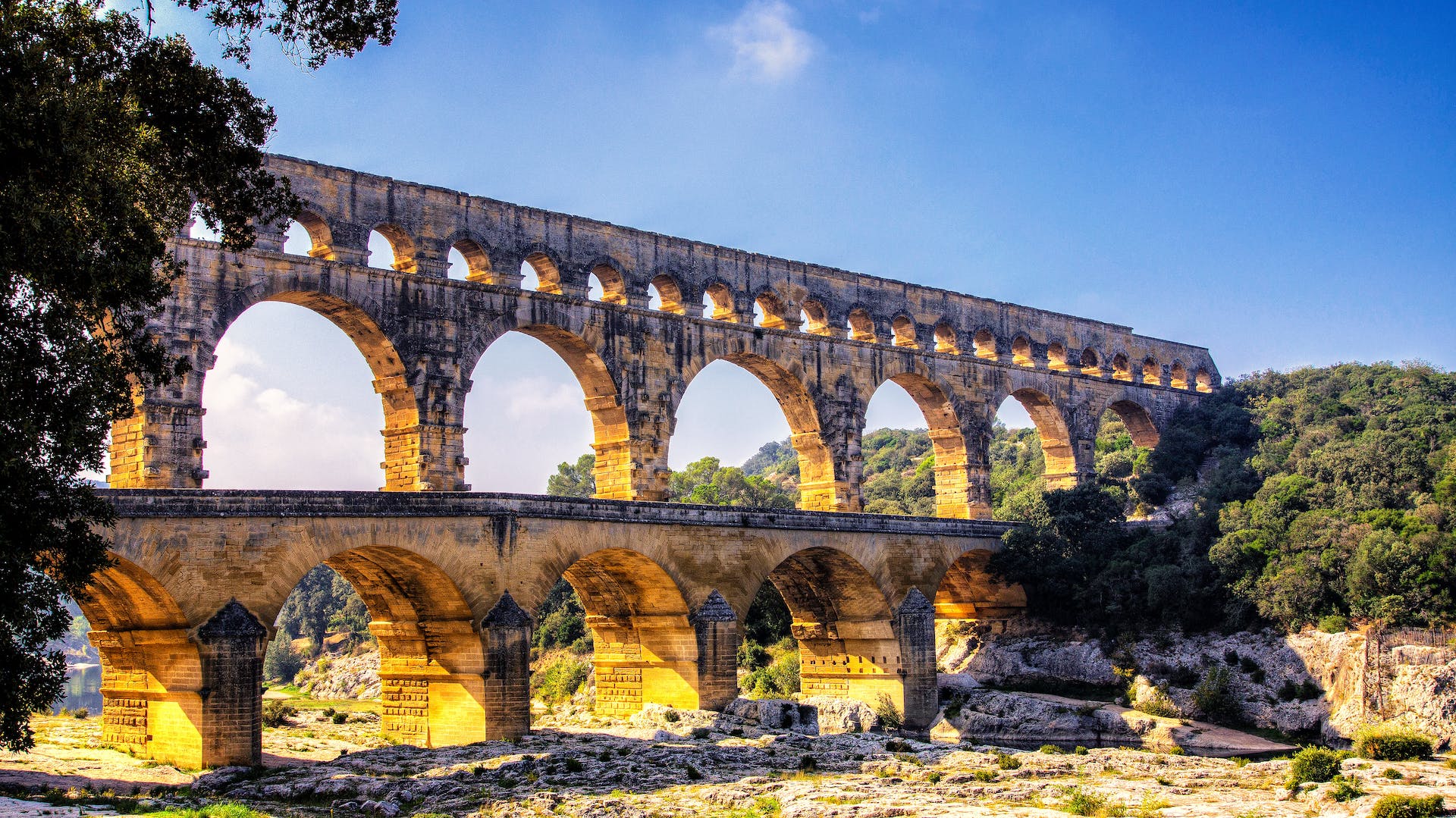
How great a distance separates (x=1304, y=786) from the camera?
2477 cm

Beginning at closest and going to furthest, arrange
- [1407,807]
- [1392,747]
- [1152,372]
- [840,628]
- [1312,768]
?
[1407,807]
[1312,768]
[1392,747]
[840,628]
[1152,372]

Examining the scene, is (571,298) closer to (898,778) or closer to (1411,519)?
(898,778)

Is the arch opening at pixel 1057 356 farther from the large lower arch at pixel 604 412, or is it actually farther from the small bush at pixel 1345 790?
the small bush at pixel 1345 790

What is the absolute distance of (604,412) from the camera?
34.7 m

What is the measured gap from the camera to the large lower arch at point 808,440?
38.8 meters

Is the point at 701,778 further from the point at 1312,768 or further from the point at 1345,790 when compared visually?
the point at 1312,768

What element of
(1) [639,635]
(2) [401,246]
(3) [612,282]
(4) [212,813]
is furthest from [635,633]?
(4) [212,813]

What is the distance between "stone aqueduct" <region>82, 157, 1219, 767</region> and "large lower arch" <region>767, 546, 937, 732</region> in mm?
68

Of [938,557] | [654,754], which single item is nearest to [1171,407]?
[938,557]

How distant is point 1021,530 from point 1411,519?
10657 millimetres

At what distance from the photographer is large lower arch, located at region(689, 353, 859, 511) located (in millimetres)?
38844

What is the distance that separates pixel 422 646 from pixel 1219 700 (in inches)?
818

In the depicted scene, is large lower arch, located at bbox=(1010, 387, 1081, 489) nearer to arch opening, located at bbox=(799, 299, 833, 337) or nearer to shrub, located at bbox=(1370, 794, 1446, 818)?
arch opening, located at bbox=(799, 299, 833, 337)

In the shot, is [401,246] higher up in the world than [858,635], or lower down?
higher up
